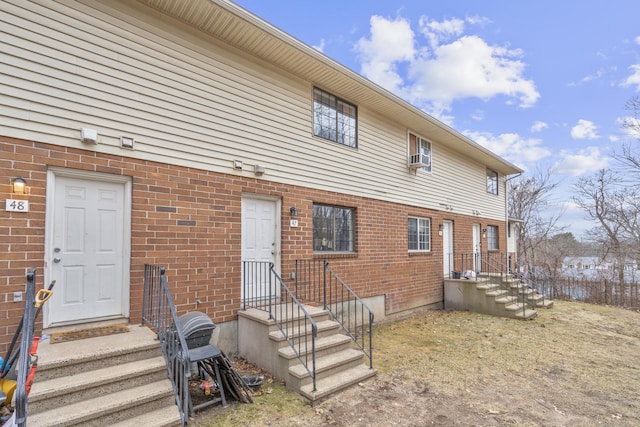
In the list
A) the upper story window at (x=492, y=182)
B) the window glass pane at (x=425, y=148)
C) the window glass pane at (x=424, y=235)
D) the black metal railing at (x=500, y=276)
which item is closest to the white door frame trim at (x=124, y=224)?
the window glass pane at (x=424, y=235)

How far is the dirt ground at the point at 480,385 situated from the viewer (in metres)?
3.53

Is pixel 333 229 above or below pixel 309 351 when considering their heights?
above

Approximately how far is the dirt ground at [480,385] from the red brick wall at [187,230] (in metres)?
1.30

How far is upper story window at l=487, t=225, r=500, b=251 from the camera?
517 inches

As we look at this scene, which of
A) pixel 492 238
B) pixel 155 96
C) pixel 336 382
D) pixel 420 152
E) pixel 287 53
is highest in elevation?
pixel 287 53

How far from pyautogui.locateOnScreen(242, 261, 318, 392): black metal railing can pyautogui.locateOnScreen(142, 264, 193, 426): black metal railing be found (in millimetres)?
1258

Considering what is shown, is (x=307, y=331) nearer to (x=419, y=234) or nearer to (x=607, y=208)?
(x=419, y=234)

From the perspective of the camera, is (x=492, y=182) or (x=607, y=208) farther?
(x=607, y=208)

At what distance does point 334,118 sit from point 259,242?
3.40m

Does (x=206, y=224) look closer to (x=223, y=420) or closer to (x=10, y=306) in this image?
(x=10, y=306)

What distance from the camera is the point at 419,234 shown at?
959 centimetres

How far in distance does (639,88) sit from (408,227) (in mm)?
11719

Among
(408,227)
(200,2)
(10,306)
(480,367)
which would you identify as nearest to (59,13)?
(200,2)

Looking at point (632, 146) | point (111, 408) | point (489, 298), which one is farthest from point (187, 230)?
point (632, 146)
